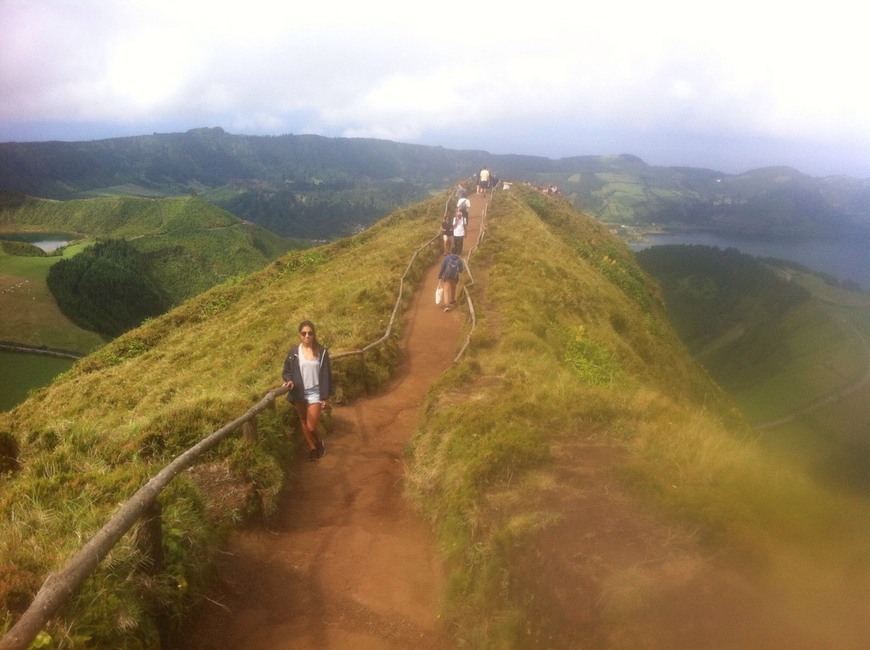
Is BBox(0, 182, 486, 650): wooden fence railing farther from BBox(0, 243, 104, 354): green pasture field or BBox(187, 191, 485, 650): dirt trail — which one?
BBox(0, 243, 104, 354): green pasture field


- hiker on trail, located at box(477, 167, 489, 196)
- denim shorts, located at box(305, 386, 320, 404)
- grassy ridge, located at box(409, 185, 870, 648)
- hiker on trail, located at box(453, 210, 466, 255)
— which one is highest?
hiker on trail, located at box(477, 167, 489, 196)

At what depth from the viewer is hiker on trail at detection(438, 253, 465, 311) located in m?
15.8

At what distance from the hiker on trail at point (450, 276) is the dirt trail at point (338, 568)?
23.7ft

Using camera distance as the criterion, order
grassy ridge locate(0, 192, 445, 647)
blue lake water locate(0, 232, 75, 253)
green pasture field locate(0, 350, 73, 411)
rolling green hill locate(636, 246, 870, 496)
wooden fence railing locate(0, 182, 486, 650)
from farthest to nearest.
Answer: blue lake water locate(0, 232, 75, 253) < rolling green hill locate(636, 246, 870, 496) < green pasture field locate(0, 350, 73, 411) < grassy ridge locate(0, 192, 445, 647) < wooden fence railing locate(0, 182, 486, 650)

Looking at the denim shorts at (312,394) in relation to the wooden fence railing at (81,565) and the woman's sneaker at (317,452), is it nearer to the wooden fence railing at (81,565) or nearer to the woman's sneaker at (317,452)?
the woman's sneaker at (317,452)

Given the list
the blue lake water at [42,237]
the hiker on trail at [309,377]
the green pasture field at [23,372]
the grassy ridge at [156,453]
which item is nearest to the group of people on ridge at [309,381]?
the hiker on trail at [309,377]

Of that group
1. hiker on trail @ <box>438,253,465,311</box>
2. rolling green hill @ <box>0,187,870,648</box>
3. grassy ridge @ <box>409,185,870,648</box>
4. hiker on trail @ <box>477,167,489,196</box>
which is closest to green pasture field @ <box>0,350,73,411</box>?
hiker on trail @ <box>477,167,489,196</box>

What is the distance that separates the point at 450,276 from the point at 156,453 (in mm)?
10521

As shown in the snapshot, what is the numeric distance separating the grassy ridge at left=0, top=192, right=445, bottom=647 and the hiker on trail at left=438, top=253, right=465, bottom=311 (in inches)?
75.1

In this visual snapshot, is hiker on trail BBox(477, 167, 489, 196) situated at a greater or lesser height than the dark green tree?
greater

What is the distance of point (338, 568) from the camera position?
6184 millimetres

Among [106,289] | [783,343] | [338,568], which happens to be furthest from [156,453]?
[783,343]

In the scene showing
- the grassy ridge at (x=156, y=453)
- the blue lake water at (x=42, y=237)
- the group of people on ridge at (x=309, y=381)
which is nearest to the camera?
the grassy ridge at (x=156, y=453)

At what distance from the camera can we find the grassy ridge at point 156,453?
4.09 m
